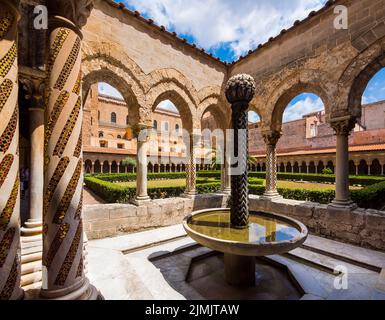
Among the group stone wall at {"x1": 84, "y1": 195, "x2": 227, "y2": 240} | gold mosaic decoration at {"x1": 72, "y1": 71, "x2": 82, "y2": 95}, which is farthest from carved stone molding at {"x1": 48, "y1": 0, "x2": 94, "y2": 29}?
stone wall at {"x1": 84, "y1": 195, "x2": 227, "y2": 240}

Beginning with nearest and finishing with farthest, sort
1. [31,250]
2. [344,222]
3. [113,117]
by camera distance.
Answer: [31,250], [344,222], [113,117]

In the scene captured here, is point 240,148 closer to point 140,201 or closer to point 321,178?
point 140,201

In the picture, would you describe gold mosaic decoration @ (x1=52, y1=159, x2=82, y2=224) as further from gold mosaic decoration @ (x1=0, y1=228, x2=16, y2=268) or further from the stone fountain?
the stone fountain

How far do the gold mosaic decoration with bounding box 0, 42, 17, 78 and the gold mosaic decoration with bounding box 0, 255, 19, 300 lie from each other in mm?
1433

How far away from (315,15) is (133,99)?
5.02 meters

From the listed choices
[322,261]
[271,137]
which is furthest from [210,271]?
[271,137]

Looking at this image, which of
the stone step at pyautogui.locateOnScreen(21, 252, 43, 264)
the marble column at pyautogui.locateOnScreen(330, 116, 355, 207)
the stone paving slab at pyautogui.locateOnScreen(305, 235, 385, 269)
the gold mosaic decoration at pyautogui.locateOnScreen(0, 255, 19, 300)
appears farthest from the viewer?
the marble column at pyautogui.locateOnScreen(330, 116, 355, 207)

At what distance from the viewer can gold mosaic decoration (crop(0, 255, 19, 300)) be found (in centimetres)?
151

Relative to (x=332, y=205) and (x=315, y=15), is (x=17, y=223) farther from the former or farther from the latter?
(x=315, y=15)

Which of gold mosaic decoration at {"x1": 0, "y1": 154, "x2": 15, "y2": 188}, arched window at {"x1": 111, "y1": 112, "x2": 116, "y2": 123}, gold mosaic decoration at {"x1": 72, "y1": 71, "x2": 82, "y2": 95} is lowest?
gold mosaic decoration at {"x1": 0, "y1": 154, "x2": 15, "y2": 188}

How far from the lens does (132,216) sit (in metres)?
4.95

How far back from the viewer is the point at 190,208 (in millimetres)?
6023

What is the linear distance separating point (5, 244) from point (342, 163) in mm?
5822
